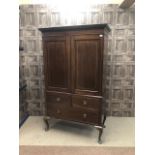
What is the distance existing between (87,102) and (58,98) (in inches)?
19.5

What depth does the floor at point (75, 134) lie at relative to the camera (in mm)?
2607

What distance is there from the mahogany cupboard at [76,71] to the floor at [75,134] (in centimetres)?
24

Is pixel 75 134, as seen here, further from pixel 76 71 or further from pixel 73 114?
pixel 76 71

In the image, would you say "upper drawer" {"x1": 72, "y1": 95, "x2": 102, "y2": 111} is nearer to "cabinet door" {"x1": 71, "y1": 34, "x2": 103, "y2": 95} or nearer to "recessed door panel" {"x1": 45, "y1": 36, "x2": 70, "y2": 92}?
"cabinet door" {"x1": 71, "y1": 34, "x2": 103, "y2": 95}

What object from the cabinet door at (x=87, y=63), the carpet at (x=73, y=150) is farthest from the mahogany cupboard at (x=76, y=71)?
the carpet at (x=73, y=150)

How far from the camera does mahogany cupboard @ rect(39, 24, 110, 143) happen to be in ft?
8.13

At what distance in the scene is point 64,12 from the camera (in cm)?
321

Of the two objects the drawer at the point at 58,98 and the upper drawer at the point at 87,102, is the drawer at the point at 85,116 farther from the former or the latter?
the drawer at the point at 58,98

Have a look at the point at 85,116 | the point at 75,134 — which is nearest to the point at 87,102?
the point at 85,116
